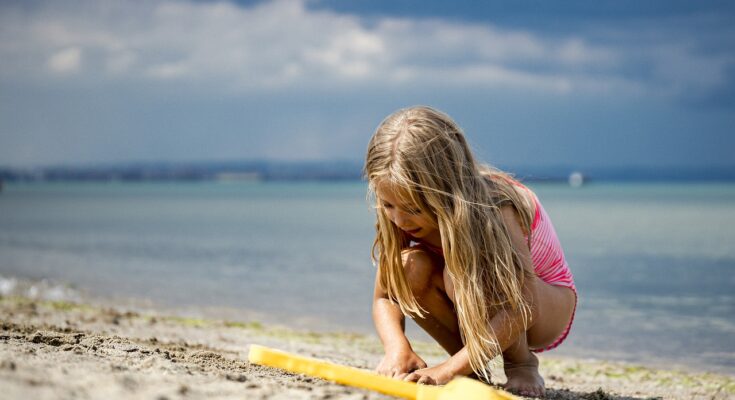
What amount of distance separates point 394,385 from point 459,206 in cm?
72

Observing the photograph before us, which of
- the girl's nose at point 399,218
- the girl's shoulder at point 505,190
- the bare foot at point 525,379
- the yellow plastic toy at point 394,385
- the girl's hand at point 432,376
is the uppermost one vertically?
the girl's shoulder at point 505,190

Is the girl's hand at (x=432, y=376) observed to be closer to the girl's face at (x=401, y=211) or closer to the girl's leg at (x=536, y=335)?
the girl's leg at (x=536, y=335)

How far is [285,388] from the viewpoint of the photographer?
8.57 feet

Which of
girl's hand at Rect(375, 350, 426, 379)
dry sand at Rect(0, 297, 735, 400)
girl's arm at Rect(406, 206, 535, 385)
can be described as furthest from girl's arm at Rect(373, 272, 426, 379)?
dry sand at Rect(0, 297, 735, 400)

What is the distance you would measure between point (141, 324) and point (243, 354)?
1.84 m

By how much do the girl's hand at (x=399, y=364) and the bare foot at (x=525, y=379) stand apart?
44 centimetres

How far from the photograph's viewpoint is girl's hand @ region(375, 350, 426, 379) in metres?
3.05

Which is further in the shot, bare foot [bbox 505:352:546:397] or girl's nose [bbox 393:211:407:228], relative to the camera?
bare foot [bbox 505:352:546:397]

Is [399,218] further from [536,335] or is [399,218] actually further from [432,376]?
[536,335]

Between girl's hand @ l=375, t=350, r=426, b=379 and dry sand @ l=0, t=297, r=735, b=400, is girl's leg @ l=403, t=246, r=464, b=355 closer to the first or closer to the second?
girl's hand @ l=375, t=350, r=426, b=379

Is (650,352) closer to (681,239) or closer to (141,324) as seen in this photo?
(141,324)

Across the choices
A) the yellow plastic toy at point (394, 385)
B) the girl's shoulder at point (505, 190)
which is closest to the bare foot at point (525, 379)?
the yellow plastic toy at point (394, 385)

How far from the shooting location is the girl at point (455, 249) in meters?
2.93

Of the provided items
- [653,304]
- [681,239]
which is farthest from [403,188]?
[681,239]
